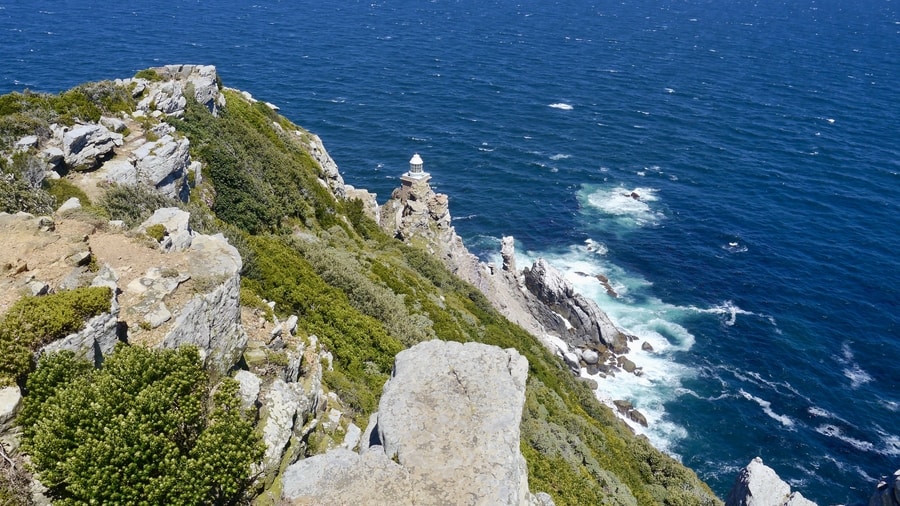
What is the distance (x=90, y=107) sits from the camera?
32156mm

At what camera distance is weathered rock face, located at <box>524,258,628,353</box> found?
67.7 metres

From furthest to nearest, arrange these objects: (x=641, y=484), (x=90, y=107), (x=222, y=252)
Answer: (x=641, y=484) → (x=90, y=107) → (x=222, y=252)

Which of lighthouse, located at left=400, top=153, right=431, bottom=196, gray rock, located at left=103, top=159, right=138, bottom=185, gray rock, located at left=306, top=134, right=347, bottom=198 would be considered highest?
gray rock, located at left=103, top=159, right=138, bottom=185

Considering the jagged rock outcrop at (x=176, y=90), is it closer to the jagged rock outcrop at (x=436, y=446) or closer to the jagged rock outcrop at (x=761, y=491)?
the jagged rock outcrop at (x=436, y=446)

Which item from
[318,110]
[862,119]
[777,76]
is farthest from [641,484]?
[777,76]

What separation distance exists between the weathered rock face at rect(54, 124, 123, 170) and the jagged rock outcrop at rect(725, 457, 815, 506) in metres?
43.0

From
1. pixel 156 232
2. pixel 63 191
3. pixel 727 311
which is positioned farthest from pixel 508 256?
pixel 156 232

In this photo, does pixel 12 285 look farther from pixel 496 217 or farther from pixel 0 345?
pixel 496 217

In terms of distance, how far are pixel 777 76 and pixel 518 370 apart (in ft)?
559

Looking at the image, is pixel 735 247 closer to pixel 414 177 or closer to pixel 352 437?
pixel 414 177

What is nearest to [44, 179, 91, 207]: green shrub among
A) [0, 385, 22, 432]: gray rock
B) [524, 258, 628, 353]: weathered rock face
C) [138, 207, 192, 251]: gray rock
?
[138, 207, 192, 251]: gray rock

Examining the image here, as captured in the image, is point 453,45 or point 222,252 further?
point 453,45

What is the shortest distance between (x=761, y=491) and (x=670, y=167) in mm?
82321

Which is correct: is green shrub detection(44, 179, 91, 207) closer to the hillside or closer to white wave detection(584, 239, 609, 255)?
the hillside
